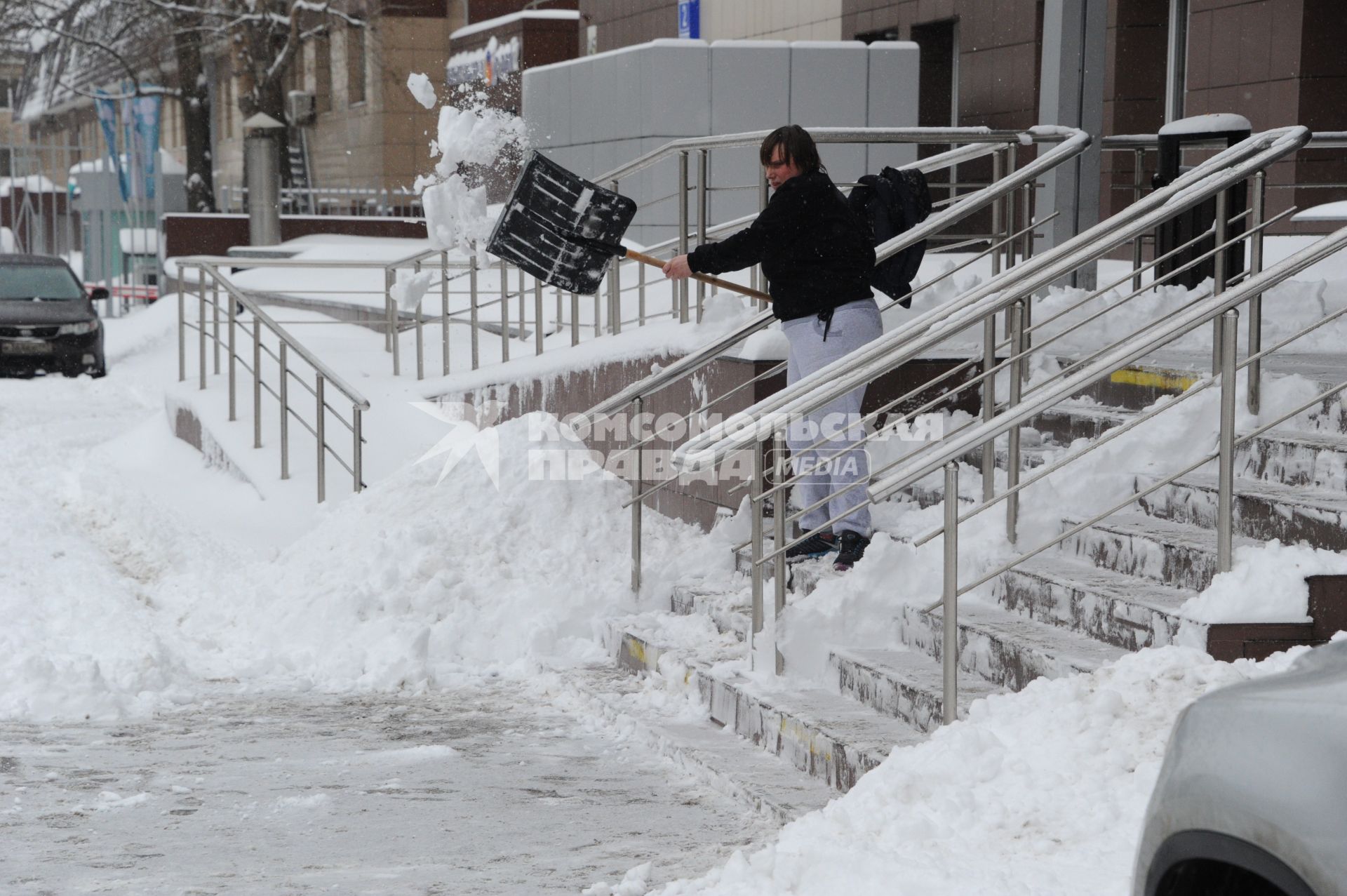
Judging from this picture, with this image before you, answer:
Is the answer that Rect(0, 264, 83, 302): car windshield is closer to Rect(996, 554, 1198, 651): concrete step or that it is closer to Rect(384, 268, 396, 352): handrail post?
Rect(384, 268, 396, 352): handrail post

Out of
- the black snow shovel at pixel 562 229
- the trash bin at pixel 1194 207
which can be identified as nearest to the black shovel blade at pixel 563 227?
the black snow shovel at pixel 562 229

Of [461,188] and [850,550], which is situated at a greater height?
[461,188]

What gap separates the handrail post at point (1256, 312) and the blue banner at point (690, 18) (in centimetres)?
1396

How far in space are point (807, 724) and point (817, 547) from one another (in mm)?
1609

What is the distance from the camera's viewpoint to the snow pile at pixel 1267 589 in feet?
15.1

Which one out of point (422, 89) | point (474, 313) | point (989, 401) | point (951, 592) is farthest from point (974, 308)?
point (474, 313)

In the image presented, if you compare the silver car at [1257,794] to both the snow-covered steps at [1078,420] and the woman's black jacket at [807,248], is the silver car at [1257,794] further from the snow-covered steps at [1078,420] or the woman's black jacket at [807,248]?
the snow-covered steps at [1078,420]

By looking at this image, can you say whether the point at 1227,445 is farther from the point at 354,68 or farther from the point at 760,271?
the point at 354,68

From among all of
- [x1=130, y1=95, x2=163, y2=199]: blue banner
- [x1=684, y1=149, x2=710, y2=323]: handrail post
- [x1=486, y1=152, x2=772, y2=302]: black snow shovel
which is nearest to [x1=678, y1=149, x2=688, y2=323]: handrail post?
[x1=684, y1=149, x2=710, y2=323]: handrail post

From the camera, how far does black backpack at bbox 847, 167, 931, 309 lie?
764 centimetres

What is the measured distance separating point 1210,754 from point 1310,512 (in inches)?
117

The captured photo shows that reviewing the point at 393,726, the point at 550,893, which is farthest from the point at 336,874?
the point at 393,726

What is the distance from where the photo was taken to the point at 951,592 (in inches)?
192

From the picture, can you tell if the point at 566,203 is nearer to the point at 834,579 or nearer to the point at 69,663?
the point at 834,579
